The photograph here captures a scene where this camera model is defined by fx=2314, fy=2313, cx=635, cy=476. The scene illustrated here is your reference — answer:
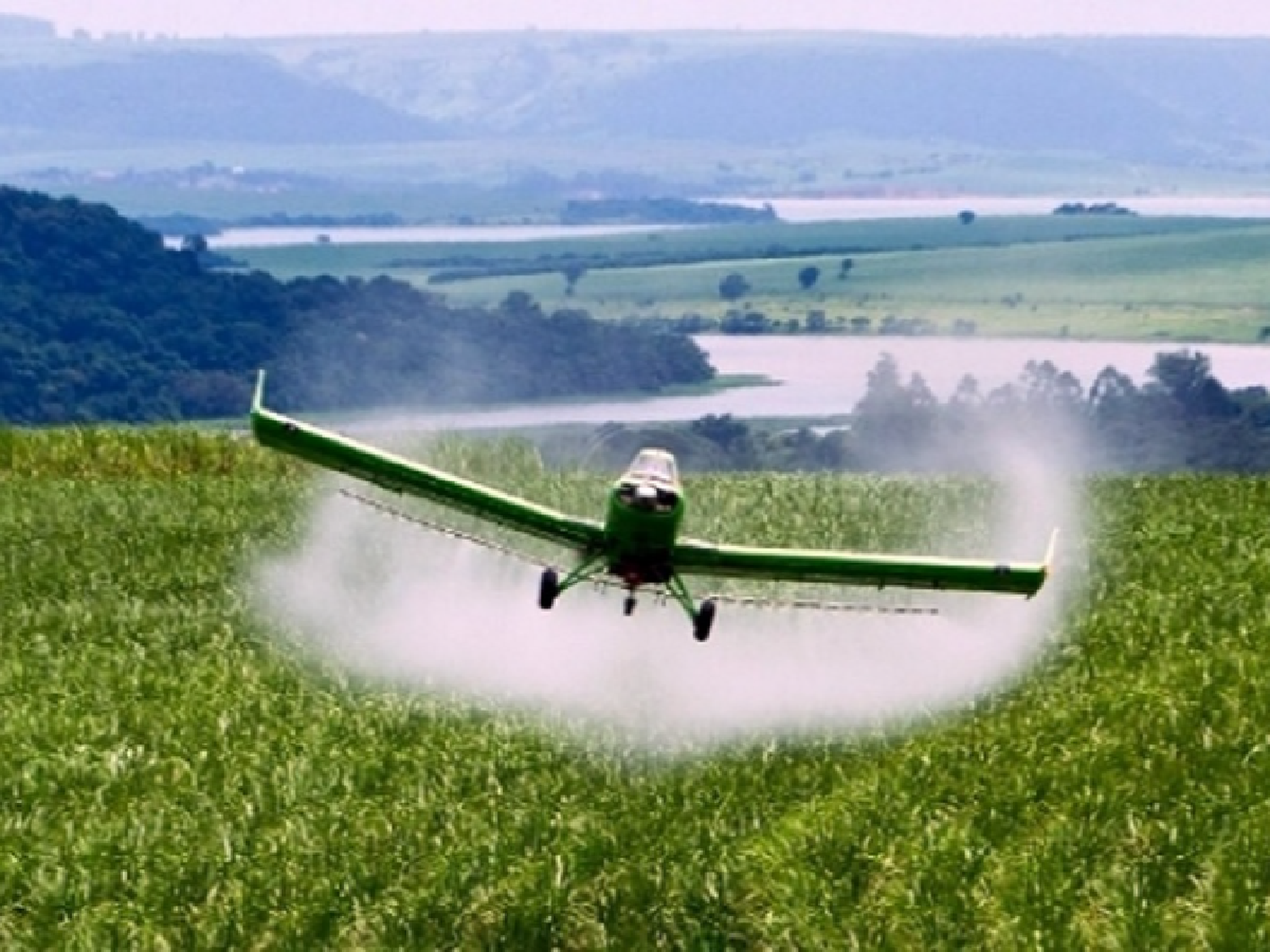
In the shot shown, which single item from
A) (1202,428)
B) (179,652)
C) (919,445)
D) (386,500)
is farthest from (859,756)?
(1202,428)

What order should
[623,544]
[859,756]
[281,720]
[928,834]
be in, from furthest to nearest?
[281,720], [859,756], [623,544], [928,834]

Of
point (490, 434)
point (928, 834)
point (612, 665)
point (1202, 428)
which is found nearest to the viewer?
point (928, 834)

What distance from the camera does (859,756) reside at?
832 inches

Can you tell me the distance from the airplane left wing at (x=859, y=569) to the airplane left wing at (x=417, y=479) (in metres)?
0.93

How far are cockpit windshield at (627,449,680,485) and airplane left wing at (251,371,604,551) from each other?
581 mm

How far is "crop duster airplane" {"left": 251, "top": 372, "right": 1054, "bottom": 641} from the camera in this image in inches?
744

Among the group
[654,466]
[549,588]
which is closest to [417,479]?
[549,588]

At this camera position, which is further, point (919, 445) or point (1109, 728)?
point (919, 445)

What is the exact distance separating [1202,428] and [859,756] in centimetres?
14685

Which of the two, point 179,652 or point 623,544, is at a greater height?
point 623,544

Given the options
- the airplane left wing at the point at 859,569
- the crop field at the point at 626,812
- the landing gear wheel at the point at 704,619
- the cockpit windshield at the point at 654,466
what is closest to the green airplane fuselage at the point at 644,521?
the cockpit windshield at the point at 654,466

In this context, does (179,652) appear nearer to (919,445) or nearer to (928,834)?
(928,834)

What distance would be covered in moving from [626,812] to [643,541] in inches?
92.8

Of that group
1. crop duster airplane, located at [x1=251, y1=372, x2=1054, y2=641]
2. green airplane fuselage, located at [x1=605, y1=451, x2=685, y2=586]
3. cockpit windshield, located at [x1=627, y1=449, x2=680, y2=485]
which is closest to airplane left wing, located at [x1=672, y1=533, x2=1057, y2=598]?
crop duster airplane, located at [x1=251, y1=372, x2=1054, y2=641]
